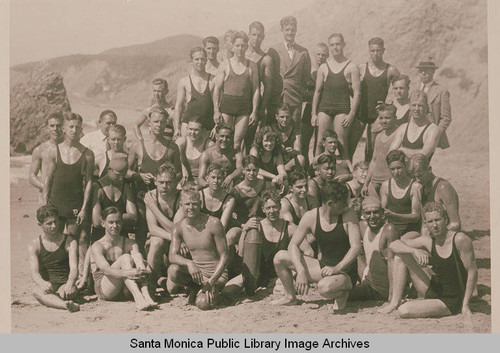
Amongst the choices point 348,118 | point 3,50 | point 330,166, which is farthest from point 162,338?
point 3,50

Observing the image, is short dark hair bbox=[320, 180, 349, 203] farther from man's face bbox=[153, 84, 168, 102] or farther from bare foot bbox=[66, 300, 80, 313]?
bare foot bbox=[66, 300, 80, 313]

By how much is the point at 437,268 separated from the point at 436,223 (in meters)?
0.48

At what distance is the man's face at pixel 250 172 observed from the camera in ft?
27.5

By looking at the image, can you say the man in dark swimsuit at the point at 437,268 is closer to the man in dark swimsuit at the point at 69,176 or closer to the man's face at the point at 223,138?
the man's face at the point at 223,138

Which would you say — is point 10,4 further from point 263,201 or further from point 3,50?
point 263,201

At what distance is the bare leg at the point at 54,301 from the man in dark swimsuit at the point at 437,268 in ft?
11.6

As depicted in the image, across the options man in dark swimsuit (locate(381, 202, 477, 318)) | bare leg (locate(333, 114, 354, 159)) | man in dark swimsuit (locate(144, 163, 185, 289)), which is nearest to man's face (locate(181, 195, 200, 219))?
man in dark swimsuit (locate(144, 163, 185, 289))

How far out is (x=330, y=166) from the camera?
8484mm

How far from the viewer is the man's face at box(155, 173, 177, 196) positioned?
8.23 meters

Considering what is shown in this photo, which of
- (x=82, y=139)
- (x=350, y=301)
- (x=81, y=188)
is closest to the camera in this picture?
(x=350, y=301)

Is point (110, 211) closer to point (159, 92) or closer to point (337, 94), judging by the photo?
point (159, 92)

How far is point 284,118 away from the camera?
9000 millimetres

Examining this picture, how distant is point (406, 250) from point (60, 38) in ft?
19.8

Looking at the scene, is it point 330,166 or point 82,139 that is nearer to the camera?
point 330,166
